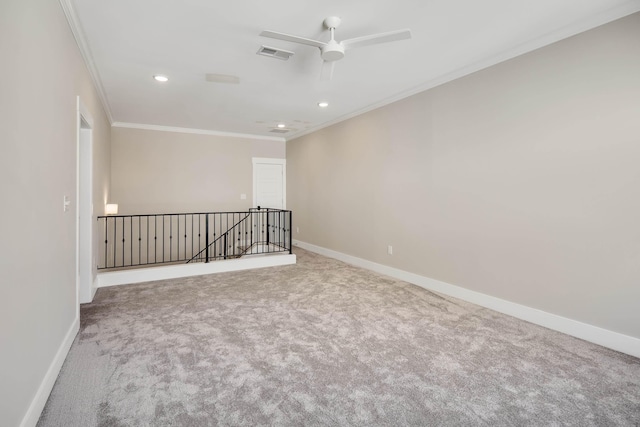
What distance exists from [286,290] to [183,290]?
56.4 inches

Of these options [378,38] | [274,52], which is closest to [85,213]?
[274,52]

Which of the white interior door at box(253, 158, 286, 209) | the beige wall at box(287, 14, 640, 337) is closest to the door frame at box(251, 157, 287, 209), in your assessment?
the white interior door at box(253, 158, 286, 209)

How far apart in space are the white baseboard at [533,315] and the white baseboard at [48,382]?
4.09m

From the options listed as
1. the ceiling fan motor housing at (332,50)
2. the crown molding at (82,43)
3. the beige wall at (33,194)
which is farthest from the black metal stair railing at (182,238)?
the beige wall at (33,194)

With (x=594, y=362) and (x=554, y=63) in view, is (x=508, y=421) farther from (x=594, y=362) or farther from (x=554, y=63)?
(x=554, y=63)

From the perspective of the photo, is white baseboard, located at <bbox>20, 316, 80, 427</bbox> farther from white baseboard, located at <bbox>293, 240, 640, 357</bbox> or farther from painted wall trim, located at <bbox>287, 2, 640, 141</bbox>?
painted wall trim, located at <bbox>287, 2, 640, 141</bbox>

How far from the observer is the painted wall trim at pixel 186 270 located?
4.75 meters

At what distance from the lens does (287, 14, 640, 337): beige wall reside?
283 centimetres

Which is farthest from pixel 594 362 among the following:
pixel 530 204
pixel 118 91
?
pixel 118 91

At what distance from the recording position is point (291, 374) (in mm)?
2420

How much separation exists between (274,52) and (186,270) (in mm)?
3605

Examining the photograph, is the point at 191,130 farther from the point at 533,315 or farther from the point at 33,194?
the point at 533,315

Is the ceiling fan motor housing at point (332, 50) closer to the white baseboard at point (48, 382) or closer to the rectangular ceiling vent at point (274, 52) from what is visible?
the rectangular ceiling vent at point (274, 52)

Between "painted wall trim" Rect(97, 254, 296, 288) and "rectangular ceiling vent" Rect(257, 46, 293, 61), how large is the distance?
3.46m
